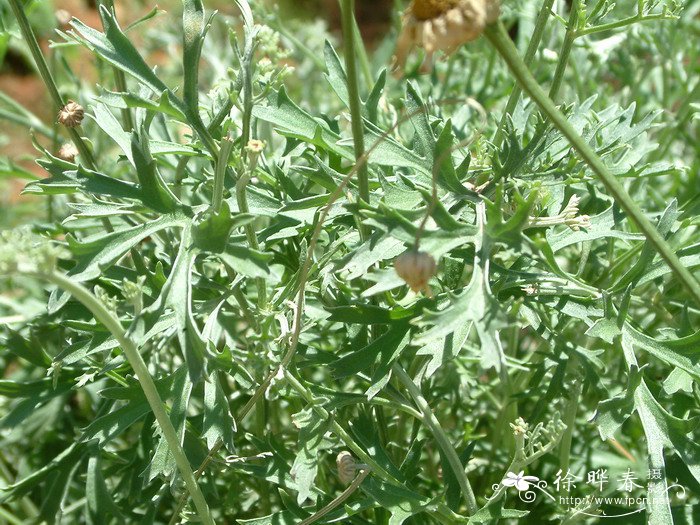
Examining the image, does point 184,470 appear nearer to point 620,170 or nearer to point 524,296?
point 524,296

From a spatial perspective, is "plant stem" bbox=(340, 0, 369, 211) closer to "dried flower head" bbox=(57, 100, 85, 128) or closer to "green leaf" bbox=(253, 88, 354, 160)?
"green leaf" bbox=(253, 88, 354, 160)

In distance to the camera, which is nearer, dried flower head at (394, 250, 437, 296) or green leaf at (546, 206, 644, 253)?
dried flower head at (394, 250, 437, 296)

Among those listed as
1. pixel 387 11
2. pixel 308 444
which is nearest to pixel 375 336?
pixel 308 444

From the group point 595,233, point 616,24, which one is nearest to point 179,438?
point 595,233

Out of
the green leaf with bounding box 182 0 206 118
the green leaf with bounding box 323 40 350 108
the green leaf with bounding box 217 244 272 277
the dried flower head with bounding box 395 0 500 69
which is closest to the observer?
the dried flower head with bounding box 395 0 500 69

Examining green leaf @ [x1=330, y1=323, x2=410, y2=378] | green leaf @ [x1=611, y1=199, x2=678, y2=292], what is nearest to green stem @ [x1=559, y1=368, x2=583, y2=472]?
green leaf @ [x1=611, y1=199, x2=678, y2=292]

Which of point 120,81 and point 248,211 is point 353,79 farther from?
point 120,81
